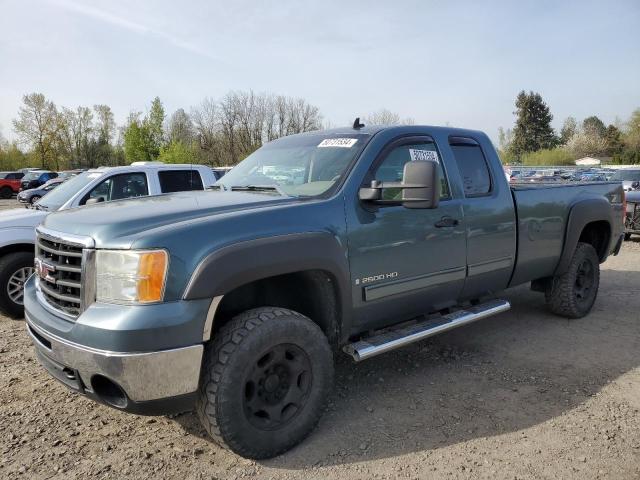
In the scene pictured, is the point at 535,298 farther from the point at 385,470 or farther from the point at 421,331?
the point at 385,470

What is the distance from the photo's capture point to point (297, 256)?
2908 millimetres

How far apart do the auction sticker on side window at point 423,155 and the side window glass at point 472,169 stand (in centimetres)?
28

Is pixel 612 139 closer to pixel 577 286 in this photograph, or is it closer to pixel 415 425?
pixel 577 286

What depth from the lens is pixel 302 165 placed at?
3.72m

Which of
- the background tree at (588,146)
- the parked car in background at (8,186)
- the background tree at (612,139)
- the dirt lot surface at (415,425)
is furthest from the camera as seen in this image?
the background tree at (588,146)

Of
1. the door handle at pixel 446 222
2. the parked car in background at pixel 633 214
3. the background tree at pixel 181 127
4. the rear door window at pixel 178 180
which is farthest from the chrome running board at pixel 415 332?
the background tree at pixel 181 127

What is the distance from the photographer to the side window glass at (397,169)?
142 inches

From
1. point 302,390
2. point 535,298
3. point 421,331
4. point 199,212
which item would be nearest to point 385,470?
point 302,390

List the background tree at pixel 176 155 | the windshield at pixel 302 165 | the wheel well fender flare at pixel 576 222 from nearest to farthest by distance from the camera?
the windshield at pixel 302 165 → the wheel well fender flare at pixel 576 222 → the background tree at pixel 176 155

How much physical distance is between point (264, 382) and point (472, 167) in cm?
266

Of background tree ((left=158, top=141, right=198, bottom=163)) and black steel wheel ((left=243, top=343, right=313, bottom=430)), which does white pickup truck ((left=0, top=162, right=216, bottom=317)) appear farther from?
background tree ((left=158, top=141, right=198, bottom=163))

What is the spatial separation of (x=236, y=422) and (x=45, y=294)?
144 centimetres

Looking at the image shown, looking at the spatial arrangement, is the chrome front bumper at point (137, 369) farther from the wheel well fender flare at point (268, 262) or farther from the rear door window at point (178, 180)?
the rear door window at point (178, 180)

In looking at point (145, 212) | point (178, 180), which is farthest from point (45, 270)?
point (178, 180)
